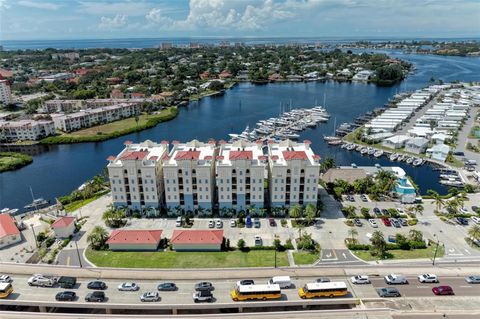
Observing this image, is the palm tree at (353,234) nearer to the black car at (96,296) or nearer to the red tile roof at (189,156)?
the red tile roof at (189,156)

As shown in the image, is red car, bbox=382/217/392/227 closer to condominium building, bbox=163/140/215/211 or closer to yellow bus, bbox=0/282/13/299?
condominium building, bbox=163/140/215/211

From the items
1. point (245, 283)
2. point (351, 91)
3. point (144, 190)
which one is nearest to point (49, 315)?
point (245, 283)

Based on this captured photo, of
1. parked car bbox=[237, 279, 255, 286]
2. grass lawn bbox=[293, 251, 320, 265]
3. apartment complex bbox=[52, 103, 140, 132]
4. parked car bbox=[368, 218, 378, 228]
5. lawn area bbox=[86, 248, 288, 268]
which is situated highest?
apartment complex bbox=[52, 103, 140, 132]

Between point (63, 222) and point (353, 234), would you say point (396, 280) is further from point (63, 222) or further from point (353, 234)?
point (63, 222)

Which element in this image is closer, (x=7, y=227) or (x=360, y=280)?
(x=360, y=280)

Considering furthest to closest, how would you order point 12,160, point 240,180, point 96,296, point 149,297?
1. point 12,160
2. point 240,180
3. point 96,296
4. point 149,297

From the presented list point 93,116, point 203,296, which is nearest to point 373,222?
point 203,296

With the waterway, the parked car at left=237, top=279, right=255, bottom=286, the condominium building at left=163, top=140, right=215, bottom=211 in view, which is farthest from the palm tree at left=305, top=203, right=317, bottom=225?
the waterway

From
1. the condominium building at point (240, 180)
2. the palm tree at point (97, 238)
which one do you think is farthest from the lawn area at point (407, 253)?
the palm tree at point (97, 238)
